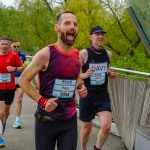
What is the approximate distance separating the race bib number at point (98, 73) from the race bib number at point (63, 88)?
186 cm

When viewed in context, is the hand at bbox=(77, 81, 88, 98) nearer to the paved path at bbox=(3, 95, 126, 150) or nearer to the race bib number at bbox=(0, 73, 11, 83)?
the paved path at bbox=(3, 95, 126, 150)

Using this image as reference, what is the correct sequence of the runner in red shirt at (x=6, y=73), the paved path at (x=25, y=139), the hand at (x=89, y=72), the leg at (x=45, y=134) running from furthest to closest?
the runner in red shirt at (x=6, y=73), the paved path at (x=25, y=139), the hand at (x=89, y=72), the leg at (x=45, y=134)

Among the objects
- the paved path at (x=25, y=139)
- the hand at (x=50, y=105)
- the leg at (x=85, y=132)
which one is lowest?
the paved path at (x=25, y=139)

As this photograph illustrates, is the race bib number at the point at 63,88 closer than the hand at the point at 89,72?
Yes

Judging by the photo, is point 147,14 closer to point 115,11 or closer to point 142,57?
point 142,57

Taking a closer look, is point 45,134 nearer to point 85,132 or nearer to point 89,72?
point 89,72

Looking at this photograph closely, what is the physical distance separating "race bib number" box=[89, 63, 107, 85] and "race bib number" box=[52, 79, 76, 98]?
1859 millimetres

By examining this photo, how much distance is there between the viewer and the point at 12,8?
1608 inches

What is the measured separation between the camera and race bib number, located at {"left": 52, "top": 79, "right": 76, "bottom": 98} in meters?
3.38

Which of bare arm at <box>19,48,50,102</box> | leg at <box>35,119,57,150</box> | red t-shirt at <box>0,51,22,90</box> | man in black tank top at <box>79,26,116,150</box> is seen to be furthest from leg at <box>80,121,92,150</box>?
bare arm at <box>19,48,50,102</box>

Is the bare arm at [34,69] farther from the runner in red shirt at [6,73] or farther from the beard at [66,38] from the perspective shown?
the runner in red shirt at [6,73]

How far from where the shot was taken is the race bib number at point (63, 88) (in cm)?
338

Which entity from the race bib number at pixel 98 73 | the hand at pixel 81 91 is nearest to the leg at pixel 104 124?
the race bib number at pixel 98 73

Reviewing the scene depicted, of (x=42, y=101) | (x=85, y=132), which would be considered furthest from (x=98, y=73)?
(x=42, y=101)
